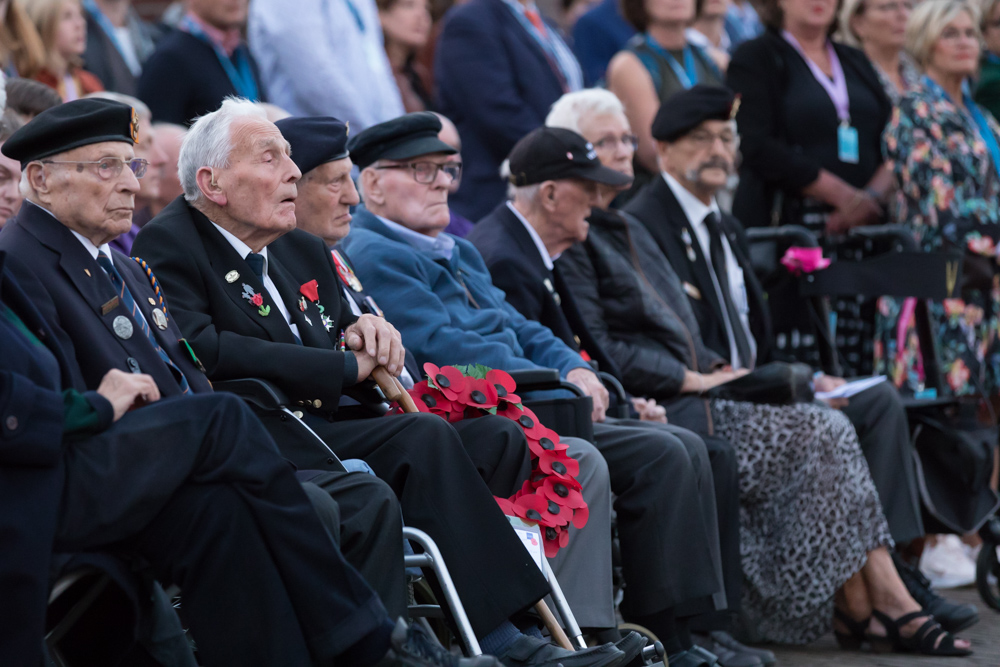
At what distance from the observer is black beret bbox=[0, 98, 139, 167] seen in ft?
10.5

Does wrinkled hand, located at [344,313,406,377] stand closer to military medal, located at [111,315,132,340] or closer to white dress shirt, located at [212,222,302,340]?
white dress shirt, located at [212,222,302,340]

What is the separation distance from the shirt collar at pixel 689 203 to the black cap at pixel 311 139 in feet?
6.22

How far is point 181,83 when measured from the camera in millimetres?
6094

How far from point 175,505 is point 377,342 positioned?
1.03 metres

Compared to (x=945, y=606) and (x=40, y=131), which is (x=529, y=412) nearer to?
(x=40, y=131)

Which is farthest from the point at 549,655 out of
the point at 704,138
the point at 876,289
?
the point at 876,289

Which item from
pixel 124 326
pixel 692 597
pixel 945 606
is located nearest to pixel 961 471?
pixel 945 606

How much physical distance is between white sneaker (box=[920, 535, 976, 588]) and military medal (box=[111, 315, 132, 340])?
4.00 metres

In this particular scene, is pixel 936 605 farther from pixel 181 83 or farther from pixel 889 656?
pixel 181 83

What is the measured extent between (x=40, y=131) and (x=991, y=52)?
602 centimetres

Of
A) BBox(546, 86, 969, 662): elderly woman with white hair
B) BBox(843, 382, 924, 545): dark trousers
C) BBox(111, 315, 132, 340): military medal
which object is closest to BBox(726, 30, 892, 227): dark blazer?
BBox(843, 382, 924, 545): dark trousers

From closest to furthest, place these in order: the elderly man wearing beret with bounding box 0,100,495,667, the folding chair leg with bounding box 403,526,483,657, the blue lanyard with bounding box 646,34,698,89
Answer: the elderly man wearing beret with bounding box 0,100,495,667
the folding chair leg with bounding box 403,526,483,657
the blue lanyard with bounding box 646,34,698,89

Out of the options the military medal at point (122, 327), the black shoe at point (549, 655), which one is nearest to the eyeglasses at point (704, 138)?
the black shoe at point (549, 655)

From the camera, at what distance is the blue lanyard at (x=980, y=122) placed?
665 cm
